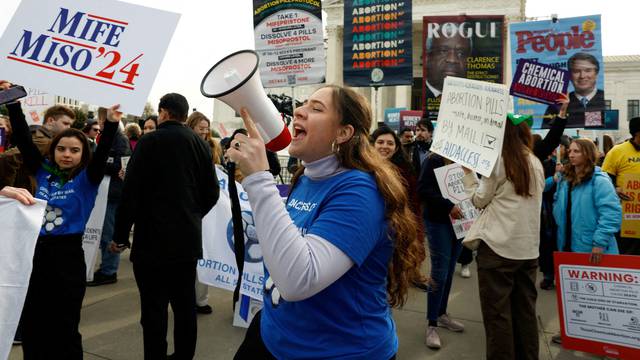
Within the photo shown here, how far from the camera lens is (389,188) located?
5.16ft

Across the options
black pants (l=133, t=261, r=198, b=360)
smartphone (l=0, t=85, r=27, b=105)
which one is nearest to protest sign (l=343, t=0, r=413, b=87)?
black pants (l=133, t=261, r=198, b=360)

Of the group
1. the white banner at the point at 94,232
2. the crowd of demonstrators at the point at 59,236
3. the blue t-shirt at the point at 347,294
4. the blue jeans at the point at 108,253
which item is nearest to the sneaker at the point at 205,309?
the white banner at the point at 94,232

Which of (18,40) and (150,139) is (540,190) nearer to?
(150,139)

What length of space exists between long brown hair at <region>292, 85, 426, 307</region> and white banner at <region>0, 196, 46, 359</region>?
1.39m

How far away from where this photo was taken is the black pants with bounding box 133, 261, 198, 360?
122 inches

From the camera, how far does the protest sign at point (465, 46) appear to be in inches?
407

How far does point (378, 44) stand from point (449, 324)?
572 cm

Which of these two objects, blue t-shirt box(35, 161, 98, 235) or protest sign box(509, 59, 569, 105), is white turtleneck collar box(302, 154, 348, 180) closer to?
blue t-shirt box(35, 161, 98, 235)

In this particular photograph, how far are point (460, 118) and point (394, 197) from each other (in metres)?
2.18

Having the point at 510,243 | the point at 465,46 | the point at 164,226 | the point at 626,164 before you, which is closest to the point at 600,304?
the point at 510,243

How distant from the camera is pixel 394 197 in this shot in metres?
1.56

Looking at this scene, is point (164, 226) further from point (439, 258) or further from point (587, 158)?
point (587, 158)

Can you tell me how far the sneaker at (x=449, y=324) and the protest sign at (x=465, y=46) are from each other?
273 inches

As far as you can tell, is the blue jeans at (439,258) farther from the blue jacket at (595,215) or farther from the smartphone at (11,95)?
the smartphone at (11,95)
